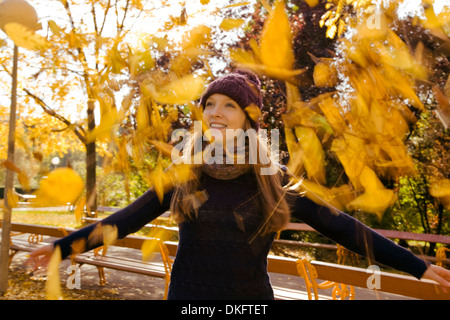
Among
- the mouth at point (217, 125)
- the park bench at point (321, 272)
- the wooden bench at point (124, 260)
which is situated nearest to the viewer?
the mouth at point (217, 125)

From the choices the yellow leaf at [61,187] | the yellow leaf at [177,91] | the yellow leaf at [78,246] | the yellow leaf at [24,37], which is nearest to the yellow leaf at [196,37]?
the yellow leaf at [177,91]

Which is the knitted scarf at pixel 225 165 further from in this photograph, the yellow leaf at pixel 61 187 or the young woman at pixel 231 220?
the yellow leaf at pixel 61 187

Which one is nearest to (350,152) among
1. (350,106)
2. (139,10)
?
(350,106)

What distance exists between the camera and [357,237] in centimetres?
136

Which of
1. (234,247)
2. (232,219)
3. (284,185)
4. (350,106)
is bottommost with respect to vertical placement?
(234,247)

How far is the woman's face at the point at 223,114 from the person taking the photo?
1.55 meters

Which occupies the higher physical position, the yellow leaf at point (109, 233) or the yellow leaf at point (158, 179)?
the yellow leaf at point (158, 179)

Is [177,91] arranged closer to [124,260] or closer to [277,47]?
[277,47]

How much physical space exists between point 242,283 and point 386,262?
506mm

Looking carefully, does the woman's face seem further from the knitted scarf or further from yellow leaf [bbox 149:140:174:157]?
yellow leaf [bbox 149:140:174:157]

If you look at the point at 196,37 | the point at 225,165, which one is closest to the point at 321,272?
the point at 225,165

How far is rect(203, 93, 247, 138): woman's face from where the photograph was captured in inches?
61.1
